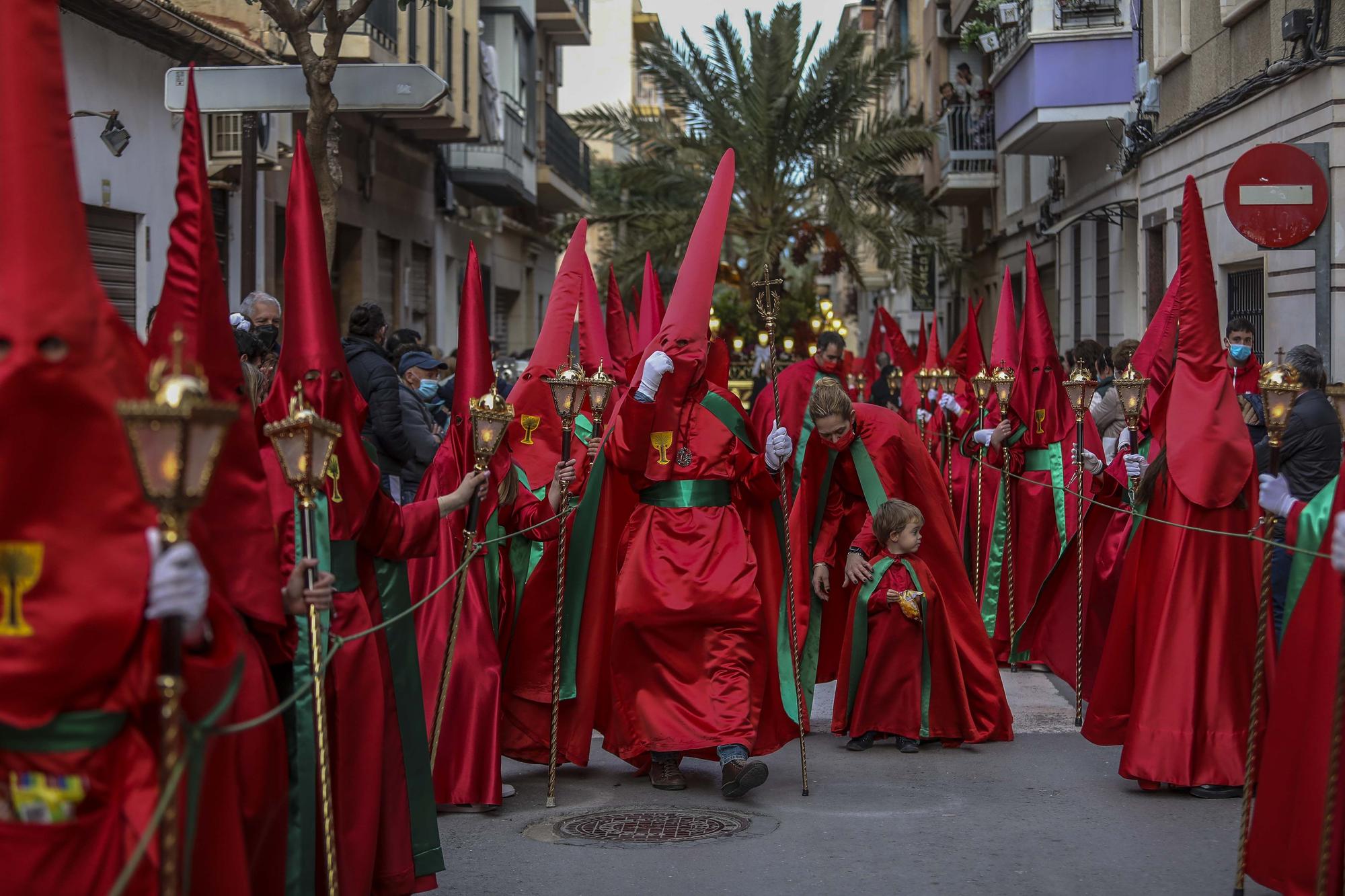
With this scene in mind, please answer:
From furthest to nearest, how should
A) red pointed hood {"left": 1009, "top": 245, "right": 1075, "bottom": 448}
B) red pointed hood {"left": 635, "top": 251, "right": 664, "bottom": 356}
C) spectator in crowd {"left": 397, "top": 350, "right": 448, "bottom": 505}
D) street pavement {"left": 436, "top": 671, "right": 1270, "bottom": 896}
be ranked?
red pointed hood {"left": 1009, "top": 245, "right": 1075, "bottom": 448}
red pointed hood {"left": 635, "top": 251, "right": 664, "bottom": 356}
spectator in crowd {"left": 397, "top": 350, "right": 448, "bottom": 505}
street pavement {"left": 436, "top": 671, "right": 1270, "bottom": 896}

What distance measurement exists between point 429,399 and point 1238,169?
526 centimetres

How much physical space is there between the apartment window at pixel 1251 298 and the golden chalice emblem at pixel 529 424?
869 cm

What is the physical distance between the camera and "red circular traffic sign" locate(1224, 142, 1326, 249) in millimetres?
10250

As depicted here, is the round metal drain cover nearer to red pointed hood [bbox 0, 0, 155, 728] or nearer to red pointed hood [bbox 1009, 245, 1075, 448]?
red pointed hood [bbox 0, 0, 155, 728]

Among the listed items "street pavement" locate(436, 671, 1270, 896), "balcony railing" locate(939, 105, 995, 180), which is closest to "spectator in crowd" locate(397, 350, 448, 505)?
"street pavement" locate(436, 671, 1270, 896)

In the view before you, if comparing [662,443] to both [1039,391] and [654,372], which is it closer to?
[654,372]

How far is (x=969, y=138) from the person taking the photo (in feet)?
104

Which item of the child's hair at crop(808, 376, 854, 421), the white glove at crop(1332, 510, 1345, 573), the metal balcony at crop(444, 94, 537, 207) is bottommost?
the white glove at crop(1332, 510, 1345, 573)

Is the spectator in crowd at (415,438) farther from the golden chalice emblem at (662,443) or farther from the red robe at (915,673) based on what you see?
the red robe at (915,673)

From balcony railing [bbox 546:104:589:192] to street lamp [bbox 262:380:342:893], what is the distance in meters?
30.4

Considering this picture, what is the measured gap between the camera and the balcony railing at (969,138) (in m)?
31.0

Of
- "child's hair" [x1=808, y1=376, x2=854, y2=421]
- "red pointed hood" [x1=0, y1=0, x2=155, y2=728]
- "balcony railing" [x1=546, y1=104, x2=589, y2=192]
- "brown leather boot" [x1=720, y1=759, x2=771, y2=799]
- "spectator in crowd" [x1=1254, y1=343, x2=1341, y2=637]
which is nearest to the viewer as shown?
"red pointed hood" [x1=0, y1=0, x2=155, y2=728]

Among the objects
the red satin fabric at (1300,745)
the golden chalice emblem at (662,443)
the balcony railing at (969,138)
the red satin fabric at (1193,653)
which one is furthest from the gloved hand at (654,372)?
the balcony railing at (969,138)

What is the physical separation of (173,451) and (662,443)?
4642 millimetres
